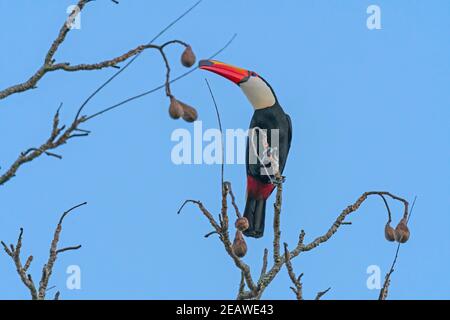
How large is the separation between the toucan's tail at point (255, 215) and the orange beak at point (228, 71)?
3.50 feet

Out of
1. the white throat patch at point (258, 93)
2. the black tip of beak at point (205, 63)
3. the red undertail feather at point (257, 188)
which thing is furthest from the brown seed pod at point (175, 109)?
the white throat patch at point (258, 93)

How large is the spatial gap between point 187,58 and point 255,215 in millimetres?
3977

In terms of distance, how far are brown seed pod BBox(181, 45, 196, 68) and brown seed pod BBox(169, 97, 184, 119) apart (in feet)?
0.51

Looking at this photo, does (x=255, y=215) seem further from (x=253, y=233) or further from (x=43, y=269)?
(x=43, y=269)

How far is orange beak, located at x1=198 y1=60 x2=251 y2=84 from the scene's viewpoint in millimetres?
6688

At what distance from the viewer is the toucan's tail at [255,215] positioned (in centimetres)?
667

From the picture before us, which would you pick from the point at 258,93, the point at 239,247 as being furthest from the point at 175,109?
the point at 258,93

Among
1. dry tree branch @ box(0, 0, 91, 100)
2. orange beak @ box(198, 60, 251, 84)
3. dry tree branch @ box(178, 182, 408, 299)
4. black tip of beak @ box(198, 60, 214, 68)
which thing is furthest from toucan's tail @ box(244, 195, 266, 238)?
dry tree branch @ box(0, 0, 91, 100)
